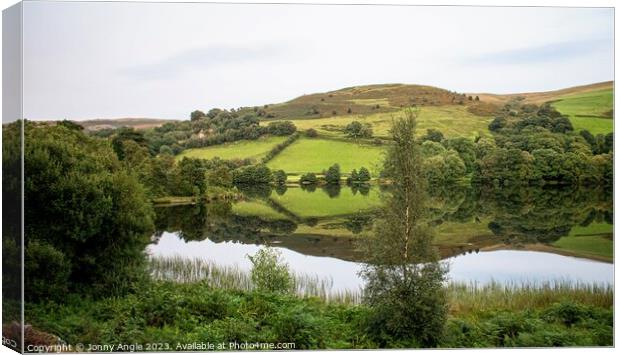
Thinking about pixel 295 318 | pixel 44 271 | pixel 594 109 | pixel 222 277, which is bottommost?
pixel 295 318

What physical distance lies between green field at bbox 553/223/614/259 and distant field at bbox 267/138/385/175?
391 centimetres

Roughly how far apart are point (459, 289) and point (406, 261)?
1.47 metres

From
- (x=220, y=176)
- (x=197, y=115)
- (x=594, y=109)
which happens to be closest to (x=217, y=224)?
(x=220, y=176)

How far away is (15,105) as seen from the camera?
16516 mm

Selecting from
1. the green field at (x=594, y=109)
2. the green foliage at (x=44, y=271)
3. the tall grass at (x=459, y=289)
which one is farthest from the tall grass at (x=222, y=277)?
the green field at (x=594, y=109)

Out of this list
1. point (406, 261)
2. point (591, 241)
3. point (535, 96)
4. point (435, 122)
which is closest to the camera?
point (406, 261)

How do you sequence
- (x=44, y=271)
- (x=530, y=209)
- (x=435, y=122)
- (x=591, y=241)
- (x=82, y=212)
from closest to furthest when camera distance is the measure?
(x=44, y=271), (x=82, y=212), (x=591, y=241), (x=530, y=209), (x=435, y=122)

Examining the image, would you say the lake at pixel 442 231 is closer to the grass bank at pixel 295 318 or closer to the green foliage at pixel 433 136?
the grass bank at pixel 295 318

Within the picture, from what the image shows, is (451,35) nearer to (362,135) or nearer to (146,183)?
(362,135)

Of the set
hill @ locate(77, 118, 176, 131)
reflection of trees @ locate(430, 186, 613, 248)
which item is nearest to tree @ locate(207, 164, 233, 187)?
hill @ locate(77, 118, 176, 131)

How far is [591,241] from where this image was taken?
17875 mm

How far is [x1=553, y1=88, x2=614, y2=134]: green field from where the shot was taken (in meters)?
17.9

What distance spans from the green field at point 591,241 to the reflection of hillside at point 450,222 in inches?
0.7

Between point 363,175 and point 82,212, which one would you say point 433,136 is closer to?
point 363,175
